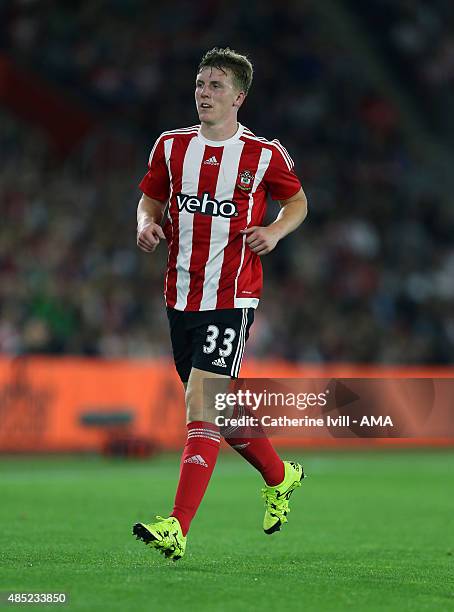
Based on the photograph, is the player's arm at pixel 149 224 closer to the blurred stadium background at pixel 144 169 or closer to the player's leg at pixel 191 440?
the player's leg at pixel 191 440

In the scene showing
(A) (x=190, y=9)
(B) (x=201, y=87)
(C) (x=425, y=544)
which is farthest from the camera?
(A) (x=190, y=9)

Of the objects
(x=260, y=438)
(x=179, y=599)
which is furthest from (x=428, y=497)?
(x=179, y=599)

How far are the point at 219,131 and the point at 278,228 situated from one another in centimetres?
58

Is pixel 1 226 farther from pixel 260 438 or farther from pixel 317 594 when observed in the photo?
pixel 317 594

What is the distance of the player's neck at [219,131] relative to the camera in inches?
256

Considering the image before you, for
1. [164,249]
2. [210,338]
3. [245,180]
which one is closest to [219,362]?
[210,338]

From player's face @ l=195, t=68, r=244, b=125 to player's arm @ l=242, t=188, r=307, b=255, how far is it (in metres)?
0.60

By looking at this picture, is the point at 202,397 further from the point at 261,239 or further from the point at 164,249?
the point at 164,249

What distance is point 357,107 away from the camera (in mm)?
24250

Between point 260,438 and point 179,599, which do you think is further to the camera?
point 260,438

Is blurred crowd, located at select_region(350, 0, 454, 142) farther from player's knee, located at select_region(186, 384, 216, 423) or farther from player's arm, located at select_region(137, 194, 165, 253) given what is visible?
player's knee, located at select_region(186, 384, 216, 423)

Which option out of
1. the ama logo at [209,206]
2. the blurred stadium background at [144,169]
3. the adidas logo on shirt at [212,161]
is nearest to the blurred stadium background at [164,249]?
the blurred stadium background at [144,169]

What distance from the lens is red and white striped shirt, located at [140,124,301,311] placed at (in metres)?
6.40

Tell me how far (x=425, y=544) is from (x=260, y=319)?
40.0 feet
